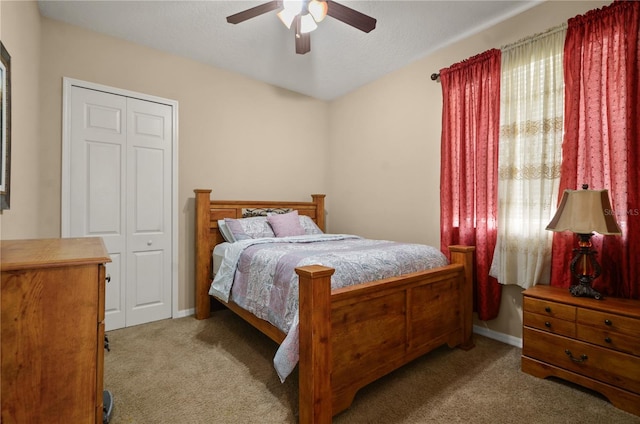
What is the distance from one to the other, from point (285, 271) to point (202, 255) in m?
1.52

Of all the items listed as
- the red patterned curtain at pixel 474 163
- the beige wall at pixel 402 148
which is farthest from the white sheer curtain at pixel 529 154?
the beige wall at pixel 402 148

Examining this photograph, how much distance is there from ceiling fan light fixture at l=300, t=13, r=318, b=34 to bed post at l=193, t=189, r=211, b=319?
1776mm

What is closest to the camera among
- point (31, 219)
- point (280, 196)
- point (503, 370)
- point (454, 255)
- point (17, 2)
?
point (17, 2)

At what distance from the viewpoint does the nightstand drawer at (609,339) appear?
1.67 meters

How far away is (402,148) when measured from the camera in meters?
3.41

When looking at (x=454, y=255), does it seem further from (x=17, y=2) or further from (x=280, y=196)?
(x=17, y=2)

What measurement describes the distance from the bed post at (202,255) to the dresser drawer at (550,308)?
2.78 meters

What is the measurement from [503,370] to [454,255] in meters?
0.84

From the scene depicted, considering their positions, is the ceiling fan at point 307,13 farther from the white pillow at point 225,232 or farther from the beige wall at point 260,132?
the white pillow at point 225,232

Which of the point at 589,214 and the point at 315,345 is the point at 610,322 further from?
the point at 315,345

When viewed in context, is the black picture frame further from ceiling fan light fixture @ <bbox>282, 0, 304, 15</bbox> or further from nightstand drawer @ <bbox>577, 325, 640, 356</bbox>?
nightstand drawer @ <bbox>577, 325, 640, 356</bbox>

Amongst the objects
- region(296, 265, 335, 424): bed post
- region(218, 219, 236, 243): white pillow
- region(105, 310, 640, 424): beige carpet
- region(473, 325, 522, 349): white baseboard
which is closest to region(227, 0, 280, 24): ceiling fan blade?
region(296, 265, 335, 424): bed post

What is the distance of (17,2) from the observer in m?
1.83

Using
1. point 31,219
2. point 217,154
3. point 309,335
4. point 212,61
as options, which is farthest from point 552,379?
point 212,61
